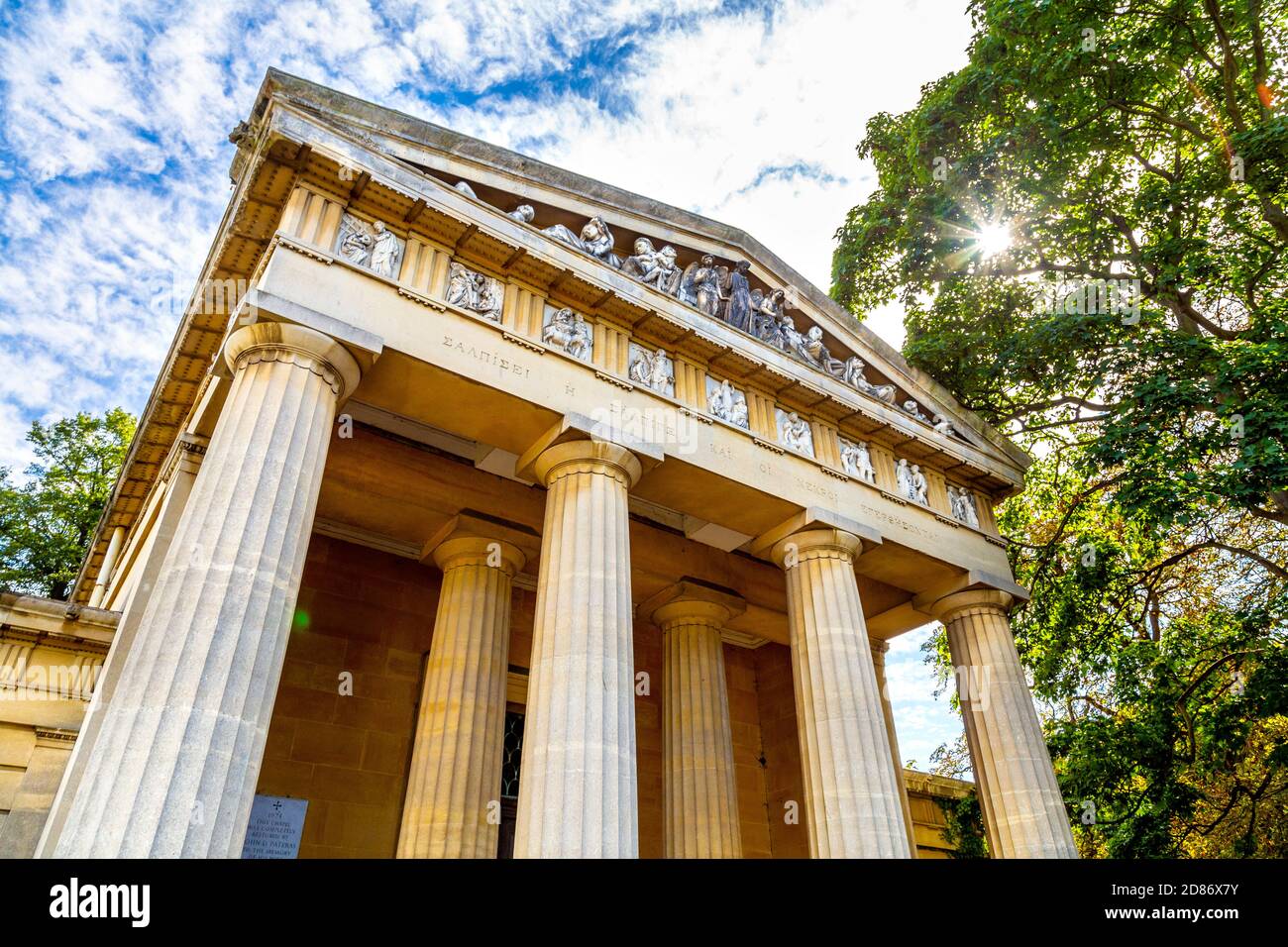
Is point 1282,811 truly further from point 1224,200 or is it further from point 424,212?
point 424,212

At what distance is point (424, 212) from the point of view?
12.7 metres

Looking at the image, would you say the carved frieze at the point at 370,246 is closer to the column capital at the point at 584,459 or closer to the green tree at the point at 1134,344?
the column capital at the point at 584,459

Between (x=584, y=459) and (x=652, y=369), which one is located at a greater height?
(x=652, y=369)

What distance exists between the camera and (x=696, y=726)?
54.6ft

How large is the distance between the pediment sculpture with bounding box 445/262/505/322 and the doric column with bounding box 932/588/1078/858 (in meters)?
11.4

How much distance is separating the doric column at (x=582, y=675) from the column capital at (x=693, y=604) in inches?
208

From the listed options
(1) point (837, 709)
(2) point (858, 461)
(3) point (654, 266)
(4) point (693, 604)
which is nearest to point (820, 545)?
(2) point (858, 461)

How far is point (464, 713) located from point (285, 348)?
253 inches

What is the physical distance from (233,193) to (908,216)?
57.8 ft

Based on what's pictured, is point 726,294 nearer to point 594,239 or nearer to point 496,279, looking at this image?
point 594,239

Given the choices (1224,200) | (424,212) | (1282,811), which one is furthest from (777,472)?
(1282,811)
